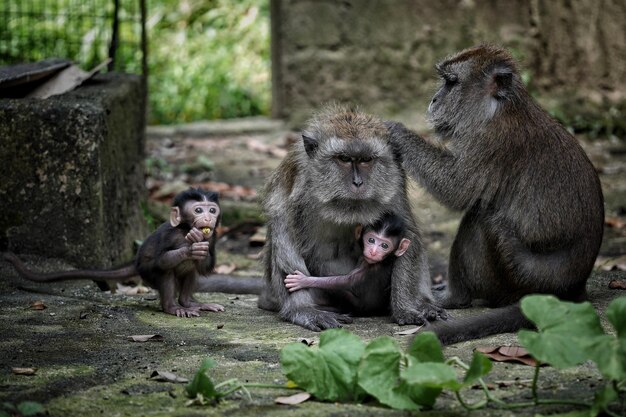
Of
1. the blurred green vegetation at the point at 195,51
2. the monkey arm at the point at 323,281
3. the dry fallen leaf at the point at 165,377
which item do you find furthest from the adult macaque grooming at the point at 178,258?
the blurred green vegetation at the point at 195,51

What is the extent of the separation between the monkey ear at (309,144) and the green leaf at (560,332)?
230cm

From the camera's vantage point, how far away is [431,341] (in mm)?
4270

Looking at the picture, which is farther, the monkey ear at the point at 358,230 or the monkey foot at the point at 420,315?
the monkey ear at the point at 358,230

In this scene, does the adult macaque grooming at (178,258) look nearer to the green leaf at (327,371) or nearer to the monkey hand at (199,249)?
the monkey hand at (199,249)

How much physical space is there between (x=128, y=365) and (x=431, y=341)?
63.1 inches

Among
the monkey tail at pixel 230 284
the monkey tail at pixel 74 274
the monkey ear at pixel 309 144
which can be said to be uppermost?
the monkey ear at pixel 309 144

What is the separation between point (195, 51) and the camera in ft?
54.7

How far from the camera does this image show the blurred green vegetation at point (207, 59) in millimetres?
15273

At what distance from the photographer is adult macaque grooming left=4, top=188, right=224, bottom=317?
6.13 m

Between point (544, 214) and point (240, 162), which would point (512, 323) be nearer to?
point (544, 214)

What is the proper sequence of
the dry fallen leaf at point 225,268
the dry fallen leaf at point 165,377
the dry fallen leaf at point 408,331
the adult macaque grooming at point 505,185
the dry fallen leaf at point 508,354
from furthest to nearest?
the dry fallen leaf at point 225,268 → the adult macaque grooming at point 505,185 → the dry fallen leaf at point 408,331 → the dry fallen leaf at point 508,354 → the dry fallen leaf at point 165,377

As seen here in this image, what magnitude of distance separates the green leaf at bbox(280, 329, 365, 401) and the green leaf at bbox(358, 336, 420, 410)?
0.05m

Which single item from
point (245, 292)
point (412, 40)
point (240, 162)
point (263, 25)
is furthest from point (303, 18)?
point (245, 292)

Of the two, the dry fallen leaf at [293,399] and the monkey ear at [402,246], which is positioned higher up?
the monkey ear at [402,246]
